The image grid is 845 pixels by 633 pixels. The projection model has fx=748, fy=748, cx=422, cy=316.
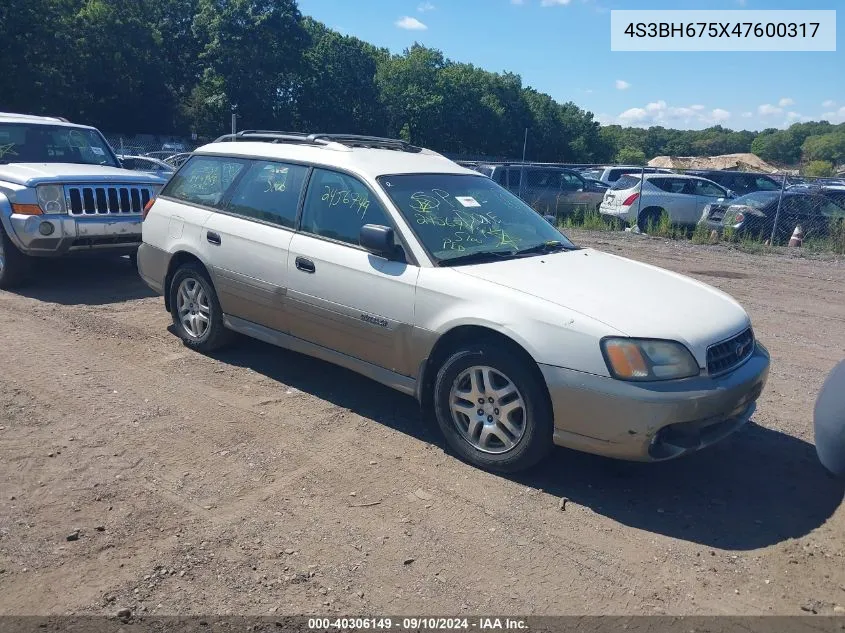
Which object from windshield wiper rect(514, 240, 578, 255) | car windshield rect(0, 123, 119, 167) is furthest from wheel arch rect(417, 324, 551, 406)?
car windshield rect(0, 123, 119, 167)

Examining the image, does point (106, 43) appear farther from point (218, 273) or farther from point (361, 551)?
point (361, 551)

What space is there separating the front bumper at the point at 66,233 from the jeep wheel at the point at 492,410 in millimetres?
5381

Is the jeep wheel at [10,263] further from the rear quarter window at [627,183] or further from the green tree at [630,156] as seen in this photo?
the green tree at [630,156]

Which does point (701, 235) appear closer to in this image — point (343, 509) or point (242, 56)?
point (343, 509)

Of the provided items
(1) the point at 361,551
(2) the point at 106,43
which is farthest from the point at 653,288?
(2) the point at 106,43

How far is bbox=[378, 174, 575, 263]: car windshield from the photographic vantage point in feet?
15.9

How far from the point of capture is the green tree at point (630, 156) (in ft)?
227

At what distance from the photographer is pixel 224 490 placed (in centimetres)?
405

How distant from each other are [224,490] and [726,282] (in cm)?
888

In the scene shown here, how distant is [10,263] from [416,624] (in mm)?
7075

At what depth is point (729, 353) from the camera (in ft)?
13.8

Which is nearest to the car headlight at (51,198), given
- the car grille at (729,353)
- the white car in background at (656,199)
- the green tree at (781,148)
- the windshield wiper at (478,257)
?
the windshield wiper at (478,257)

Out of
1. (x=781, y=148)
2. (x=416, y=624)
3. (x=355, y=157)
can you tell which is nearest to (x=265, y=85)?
(x=781, y=148)

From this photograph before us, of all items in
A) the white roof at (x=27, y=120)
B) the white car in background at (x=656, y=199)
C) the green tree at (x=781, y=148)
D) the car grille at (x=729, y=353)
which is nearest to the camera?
the car grille at (x=729, y=353)
